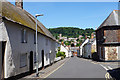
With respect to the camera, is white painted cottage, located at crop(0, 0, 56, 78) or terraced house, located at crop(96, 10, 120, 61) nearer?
white painted cottage, located at crop(0, 0, 56, 78)

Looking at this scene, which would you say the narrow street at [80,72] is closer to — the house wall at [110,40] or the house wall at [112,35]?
the house wall at [110,40]

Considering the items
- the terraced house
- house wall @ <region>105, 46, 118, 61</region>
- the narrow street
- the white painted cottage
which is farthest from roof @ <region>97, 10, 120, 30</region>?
the white painted cottage

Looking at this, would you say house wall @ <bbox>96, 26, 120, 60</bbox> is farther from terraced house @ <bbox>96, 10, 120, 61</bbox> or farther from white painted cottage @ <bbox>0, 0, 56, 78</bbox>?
white painted cottage @ <bbox>0, 0, 56, 78</bbox>

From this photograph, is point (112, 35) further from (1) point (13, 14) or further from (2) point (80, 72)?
(1) point (13, 14)

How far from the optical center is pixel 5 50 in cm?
1154

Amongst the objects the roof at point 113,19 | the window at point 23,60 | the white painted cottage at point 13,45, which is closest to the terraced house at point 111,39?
the roof at point 113,19

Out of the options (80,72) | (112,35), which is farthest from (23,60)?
(112,35)

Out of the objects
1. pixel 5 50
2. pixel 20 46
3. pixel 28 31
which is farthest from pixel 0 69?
pixel 28 31

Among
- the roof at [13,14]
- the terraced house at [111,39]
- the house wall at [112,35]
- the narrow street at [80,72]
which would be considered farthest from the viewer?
the house wall at [112,35]

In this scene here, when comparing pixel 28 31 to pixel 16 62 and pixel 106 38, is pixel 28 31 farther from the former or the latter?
pixel 106 38

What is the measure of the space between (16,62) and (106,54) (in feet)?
97.4

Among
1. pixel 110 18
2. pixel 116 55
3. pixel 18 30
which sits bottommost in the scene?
pixel 116 55

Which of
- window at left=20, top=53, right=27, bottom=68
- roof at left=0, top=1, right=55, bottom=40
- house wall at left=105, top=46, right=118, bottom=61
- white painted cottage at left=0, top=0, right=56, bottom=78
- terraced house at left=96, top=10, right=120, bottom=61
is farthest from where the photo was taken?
terraced house at left=96, top=10, right=120, bottom=61

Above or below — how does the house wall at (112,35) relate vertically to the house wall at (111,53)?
above
